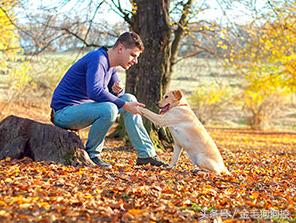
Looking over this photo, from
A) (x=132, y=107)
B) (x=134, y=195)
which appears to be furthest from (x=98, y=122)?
(x=134, y=195)

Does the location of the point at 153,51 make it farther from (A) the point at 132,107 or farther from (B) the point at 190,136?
(A) the point at 132,107

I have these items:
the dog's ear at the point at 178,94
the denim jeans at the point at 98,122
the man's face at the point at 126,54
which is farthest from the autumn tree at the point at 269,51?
the denim jeans at the point at 98,122

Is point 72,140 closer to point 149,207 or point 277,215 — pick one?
point 149,207

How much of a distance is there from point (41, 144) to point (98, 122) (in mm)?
864

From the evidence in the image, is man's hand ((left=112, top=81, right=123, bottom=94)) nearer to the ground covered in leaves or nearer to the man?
the man

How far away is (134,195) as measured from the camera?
5492 millimetres

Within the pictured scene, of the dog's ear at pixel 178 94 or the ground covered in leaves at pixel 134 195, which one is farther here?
the dog's ear at pixel 178 94

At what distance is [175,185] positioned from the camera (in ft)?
20.6

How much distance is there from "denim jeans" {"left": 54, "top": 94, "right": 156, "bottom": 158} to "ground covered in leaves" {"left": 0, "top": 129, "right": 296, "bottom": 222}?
37 centimetres

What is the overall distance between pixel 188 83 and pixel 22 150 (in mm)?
38496

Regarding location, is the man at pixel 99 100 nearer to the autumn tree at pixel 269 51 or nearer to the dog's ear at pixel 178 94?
the dog's ear at pixel 178 94

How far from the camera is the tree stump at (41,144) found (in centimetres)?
711

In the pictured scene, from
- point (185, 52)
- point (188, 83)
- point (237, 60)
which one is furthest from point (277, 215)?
point (188, 83)

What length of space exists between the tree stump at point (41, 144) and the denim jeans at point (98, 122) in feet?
0.58
